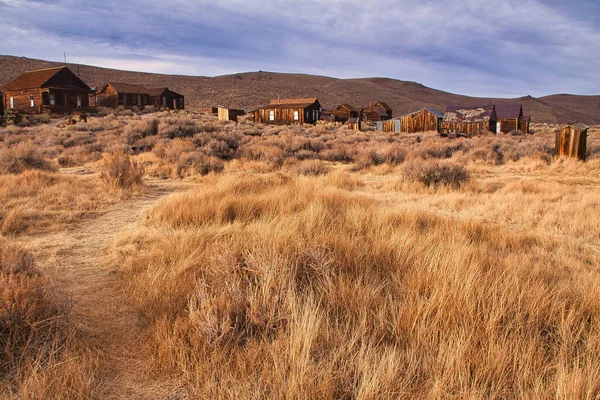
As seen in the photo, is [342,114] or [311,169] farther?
[342,114]

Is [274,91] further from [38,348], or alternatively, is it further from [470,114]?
[38,348]

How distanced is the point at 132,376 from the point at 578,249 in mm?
5441

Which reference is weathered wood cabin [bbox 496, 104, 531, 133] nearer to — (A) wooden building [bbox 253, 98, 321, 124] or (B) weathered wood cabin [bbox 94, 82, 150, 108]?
(A) wooden building [bbox 253, 98, 321, 124]

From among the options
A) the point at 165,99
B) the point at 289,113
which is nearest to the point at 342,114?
the point at 289,113

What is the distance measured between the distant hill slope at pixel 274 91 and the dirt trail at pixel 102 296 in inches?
2672

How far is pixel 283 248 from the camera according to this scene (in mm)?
3854

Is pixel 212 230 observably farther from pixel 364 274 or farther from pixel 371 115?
pixel 371 115

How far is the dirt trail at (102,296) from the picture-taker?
→ 2.35 meters

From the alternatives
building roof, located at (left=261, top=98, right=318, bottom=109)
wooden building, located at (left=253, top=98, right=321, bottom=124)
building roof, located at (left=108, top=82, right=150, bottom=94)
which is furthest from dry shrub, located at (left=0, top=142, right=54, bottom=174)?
building roof, located at (left=108, top=82, right=150, bottom=94)

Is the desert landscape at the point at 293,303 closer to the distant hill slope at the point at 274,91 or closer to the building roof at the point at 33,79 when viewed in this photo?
the building roof at the point at 33,79

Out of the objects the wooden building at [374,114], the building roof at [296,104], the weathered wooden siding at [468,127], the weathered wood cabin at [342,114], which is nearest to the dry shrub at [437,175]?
the weathered wooden siding at [468,127]

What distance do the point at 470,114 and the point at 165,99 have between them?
3949 centimetres

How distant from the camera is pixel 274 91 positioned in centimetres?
8650

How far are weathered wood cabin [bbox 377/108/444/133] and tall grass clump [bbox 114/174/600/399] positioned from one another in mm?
37325
